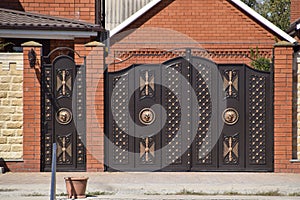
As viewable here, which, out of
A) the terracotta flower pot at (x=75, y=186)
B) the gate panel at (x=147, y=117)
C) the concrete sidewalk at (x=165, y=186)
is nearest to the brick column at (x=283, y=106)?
the concrete sidewalk at (x=165, y=186)

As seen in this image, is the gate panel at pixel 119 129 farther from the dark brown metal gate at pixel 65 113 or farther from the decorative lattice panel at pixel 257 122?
the decorative lattice panel at pixel 257 122

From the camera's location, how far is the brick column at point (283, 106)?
1297 cm

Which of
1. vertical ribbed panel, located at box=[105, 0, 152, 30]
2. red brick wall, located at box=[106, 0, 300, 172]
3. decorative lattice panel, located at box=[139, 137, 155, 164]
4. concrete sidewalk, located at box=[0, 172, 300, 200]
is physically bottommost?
concrete sidewalk, located at box=[0, 172, 300, 200]

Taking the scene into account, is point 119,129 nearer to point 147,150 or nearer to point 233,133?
point 147,150

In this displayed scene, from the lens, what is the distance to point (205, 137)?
518 inches

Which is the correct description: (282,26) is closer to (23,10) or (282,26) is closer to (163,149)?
(23,10)

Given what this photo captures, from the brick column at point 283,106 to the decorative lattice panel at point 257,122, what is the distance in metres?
0.24

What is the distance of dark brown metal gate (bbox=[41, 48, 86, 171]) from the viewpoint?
42.9 ft

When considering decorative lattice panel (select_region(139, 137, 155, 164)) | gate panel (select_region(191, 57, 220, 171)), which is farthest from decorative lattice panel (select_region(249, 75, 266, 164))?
decorative lattice panel (select_region(139, 137, 155, 164))

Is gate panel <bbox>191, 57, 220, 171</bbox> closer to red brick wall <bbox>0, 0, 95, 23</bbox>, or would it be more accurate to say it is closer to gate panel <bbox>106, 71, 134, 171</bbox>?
gate panel <bbox>106, 71, 134, 171</bbox>

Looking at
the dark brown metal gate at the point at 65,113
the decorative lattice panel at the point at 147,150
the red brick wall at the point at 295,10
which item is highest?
the red brick wall at the point at 295,10

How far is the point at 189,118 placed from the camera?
1317 centimetres

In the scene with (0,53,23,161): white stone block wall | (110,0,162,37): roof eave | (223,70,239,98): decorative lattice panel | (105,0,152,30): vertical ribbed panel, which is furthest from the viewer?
(105,0,152,30): vertical ribbed panel

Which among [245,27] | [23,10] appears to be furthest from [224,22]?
[23,10]
